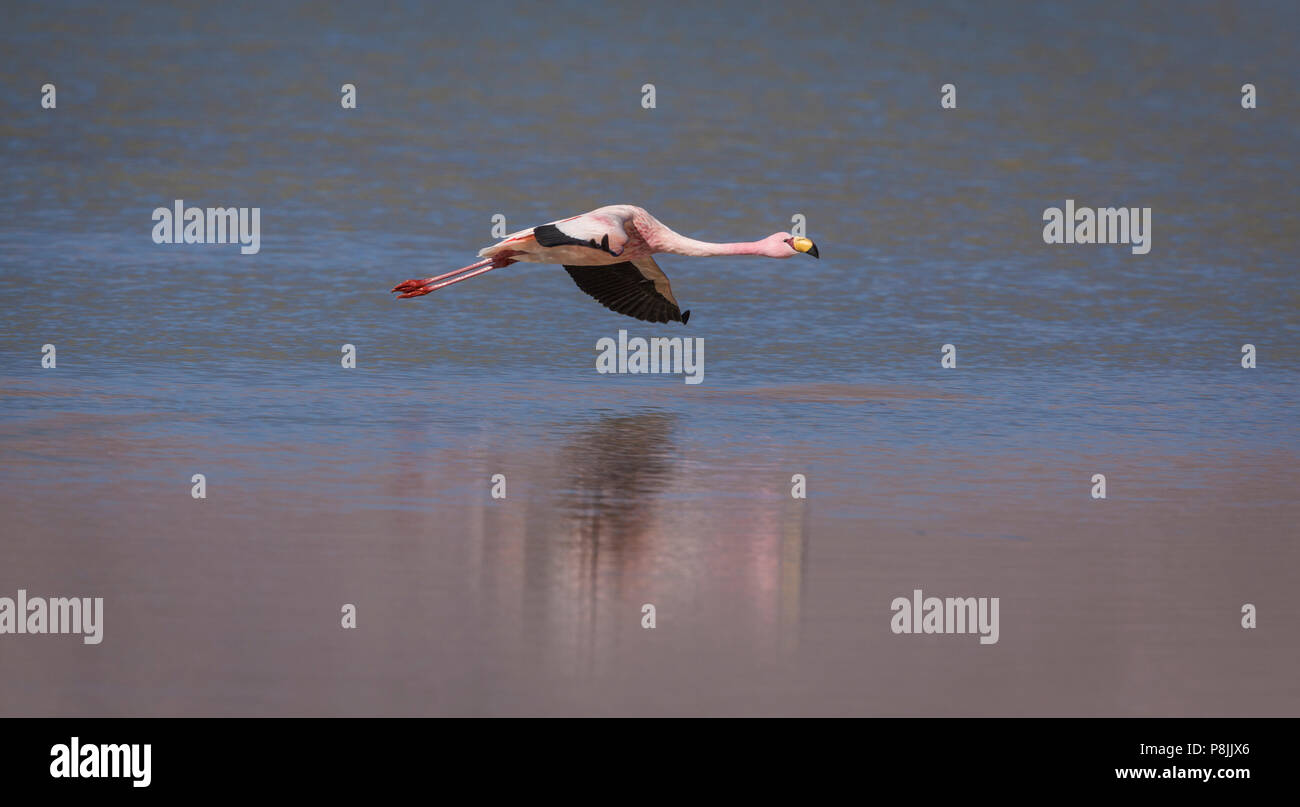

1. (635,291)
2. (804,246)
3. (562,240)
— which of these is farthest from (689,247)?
(562,240)

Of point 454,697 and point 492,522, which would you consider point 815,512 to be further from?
point 454,697

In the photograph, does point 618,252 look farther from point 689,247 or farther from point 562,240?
point 689,247

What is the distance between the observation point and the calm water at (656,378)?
12234 mm

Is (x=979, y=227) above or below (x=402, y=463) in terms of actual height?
above

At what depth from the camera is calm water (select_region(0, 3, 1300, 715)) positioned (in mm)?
12234

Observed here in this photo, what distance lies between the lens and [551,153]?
35.1 meters

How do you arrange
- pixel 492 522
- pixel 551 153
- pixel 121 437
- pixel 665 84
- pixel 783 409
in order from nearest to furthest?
pixel 492 522, pixel 121 437, pixel 783 409, pixel 551 153, pixel 665 84

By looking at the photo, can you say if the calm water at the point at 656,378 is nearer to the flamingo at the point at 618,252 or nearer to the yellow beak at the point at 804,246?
the flamingo at the point at 618,252

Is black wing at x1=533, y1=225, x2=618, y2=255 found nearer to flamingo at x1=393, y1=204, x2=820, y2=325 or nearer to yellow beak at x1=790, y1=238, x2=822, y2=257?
flamingo at x1=393, y1=204, x2=820, y2=325

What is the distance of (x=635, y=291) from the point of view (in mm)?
21156

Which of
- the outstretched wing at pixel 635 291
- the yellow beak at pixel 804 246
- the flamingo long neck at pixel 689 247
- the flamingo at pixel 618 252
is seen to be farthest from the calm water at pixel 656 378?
the yellow beak at pixel 804 246

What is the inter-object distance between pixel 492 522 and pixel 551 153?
794 inches

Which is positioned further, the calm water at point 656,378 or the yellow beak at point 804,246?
the yellow beak at point 804,246

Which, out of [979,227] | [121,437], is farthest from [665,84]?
[121,437]
